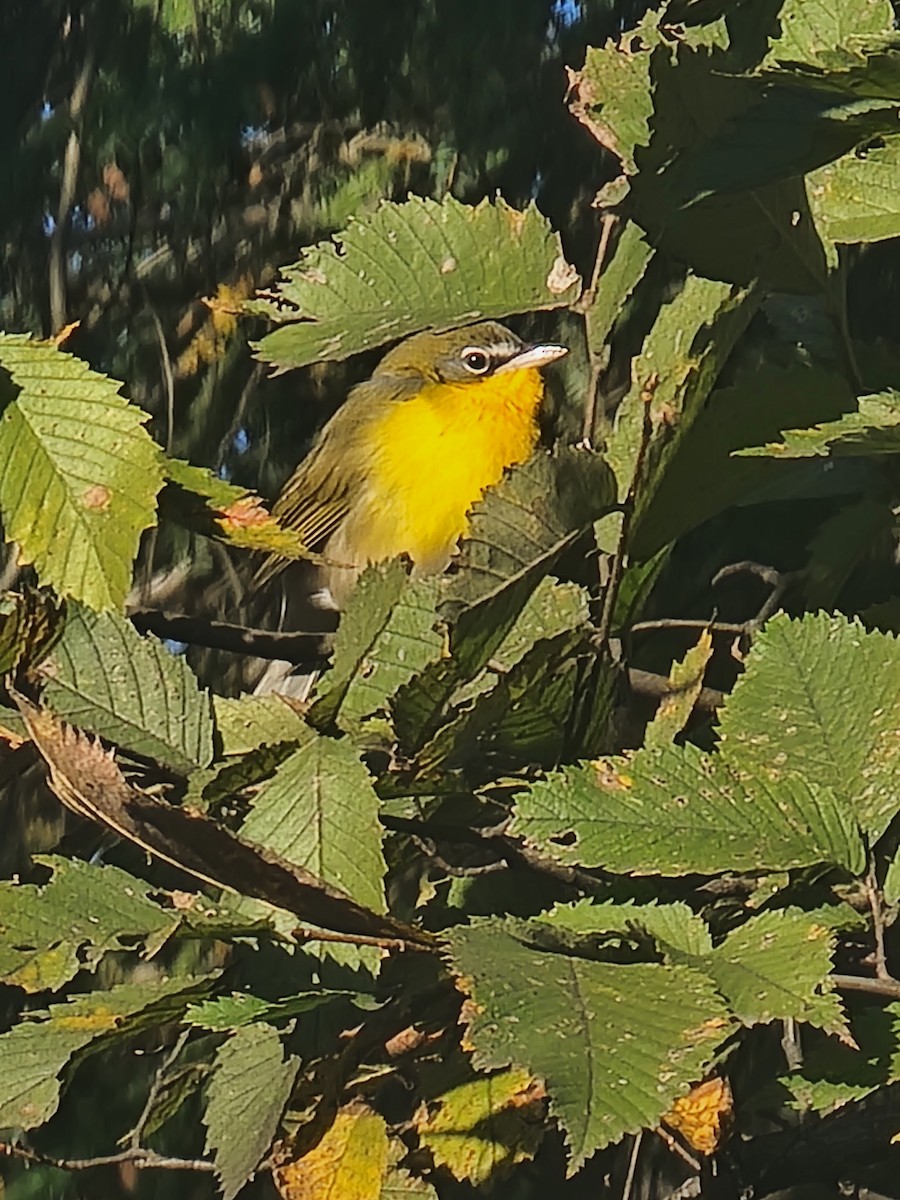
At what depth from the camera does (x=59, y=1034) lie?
0.79 m

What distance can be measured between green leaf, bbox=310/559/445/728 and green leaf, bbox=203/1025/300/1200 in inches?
5.9

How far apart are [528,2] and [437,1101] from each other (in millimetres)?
2958

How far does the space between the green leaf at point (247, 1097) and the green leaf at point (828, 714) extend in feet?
0.81

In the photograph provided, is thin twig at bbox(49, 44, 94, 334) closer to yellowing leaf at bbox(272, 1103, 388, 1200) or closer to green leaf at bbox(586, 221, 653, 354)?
green leaf at bbox(586, 221, 653, 354)

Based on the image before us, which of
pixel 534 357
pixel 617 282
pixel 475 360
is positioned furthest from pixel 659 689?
pixel 475 360

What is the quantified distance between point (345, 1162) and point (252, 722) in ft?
0.76

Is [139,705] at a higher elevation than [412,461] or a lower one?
higher

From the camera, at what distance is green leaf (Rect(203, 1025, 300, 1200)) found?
0.82 m

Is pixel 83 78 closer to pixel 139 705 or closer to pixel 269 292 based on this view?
pixel 269 292

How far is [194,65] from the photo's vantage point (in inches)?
150

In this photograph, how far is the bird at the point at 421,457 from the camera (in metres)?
2.91

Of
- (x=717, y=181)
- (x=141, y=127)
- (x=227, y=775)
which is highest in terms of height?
(x=717, y=181)

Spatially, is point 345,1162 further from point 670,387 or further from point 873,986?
point 670,387

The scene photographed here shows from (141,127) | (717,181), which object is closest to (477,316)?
(717,181)
